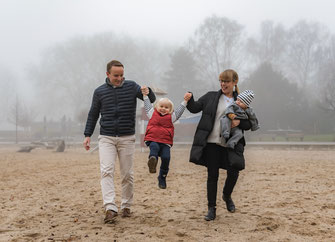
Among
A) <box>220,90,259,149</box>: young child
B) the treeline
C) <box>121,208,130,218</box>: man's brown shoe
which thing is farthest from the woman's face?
the treeline

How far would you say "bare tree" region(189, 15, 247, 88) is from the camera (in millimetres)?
46938

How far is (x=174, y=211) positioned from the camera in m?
5.61

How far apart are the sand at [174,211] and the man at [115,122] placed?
0.68 metres

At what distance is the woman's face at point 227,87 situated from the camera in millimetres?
4945

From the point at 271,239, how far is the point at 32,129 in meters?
54.4

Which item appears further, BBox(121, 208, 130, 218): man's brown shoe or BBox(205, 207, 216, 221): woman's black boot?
BBox(121, 208, 130, 218): man's brown shoe

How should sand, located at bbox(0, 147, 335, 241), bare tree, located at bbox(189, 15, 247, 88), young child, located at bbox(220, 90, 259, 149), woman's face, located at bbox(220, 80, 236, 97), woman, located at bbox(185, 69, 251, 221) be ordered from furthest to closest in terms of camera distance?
1. bare tree, located at bbox(189, 15, 247, 88)
2. woman's face, located at bbox(220, 80, 236, 97)
3. woman, located at bbox(185, 69, 251, 221)
4. young child, located at bbox(220, 90, 259, 149)
5. sand, located at bbox(0, 147, 335, 241)

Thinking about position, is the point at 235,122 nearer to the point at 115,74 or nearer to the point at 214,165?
the point at 214,165

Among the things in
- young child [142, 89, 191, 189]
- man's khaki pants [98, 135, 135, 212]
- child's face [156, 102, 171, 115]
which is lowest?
man's khaki pants [98, 135, 135, 212]

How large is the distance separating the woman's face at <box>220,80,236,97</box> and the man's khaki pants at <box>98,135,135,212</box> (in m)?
1.40

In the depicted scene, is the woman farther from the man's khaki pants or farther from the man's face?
the man's face

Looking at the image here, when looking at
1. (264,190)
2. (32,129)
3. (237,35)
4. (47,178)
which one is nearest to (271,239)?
(264,190)

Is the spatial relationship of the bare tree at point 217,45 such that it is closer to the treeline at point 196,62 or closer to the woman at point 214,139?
the treeline at point 196,62

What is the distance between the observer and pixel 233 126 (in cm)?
481
